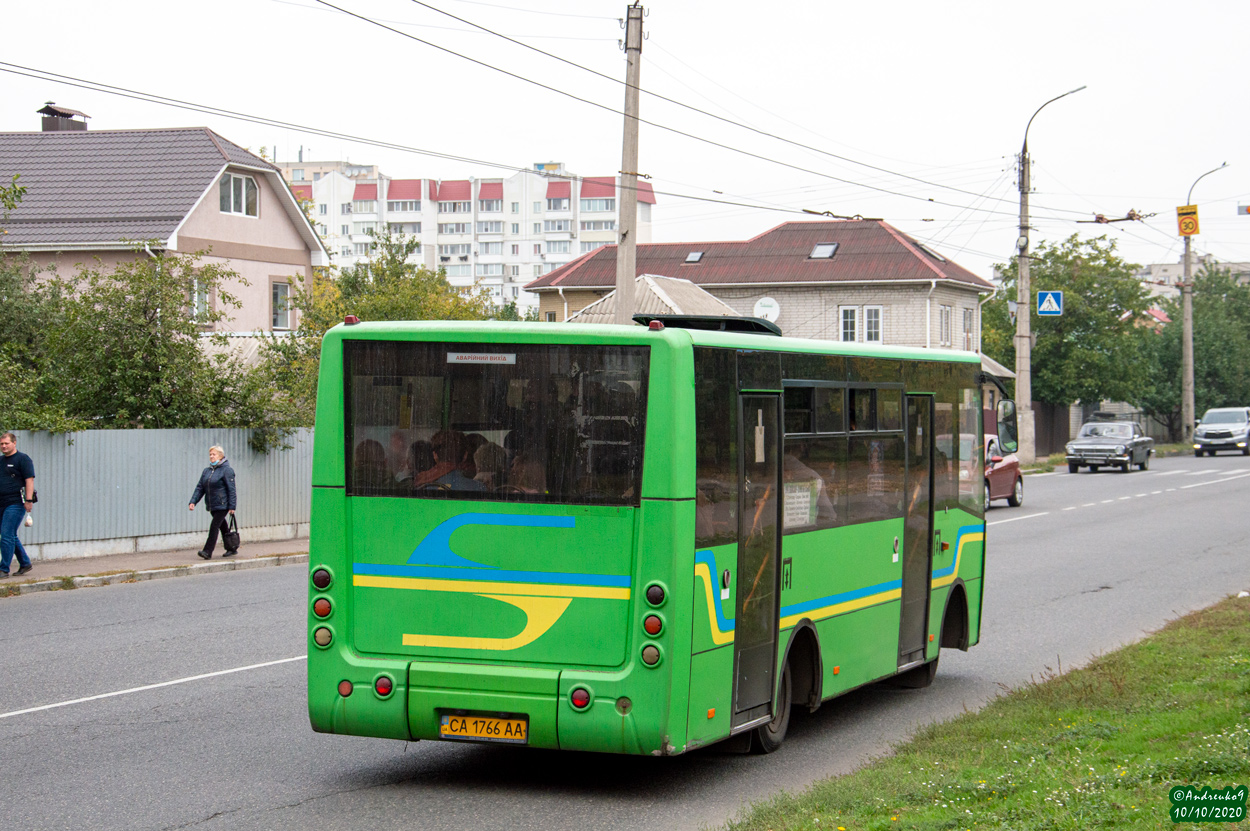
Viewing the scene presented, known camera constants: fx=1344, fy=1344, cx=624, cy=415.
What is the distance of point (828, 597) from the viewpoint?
828 centimetres

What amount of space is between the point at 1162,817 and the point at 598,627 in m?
2.67

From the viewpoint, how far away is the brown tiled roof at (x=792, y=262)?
56531 mm

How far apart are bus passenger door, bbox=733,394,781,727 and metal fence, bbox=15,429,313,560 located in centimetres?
1398

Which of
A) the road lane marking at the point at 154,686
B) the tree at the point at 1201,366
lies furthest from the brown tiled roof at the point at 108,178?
the tree at the point at 1201,366

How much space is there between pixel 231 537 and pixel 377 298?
62.3ft

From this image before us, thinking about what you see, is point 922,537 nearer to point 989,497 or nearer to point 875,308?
point 989,497

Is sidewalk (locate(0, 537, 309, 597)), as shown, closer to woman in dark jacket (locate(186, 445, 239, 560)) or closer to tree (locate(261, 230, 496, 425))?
woman in dark jacket (locate(186, 445, 239, 560))

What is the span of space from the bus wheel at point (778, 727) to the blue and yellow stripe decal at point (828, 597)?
0.35 meters

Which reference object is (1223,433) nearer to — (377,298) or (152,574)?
(377,298)

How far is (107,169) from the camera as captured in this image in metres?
42.2

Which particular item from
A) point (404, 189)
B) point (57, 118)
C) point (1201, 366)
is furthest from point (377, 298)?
point (404, 189)

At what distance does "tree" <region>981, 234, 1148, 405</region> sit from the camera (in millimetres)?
61000

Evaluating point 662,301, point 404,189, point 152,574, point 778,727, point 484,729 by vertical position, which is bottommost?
point 152,574

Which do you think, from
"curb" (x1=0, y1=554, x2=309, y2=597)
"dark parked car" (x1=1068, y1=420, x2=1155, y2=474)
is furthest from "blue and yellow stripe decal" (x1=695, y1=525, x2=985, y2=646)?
"dark parked car" (x1=1068, y1=420, x2=1155, y2=474)
